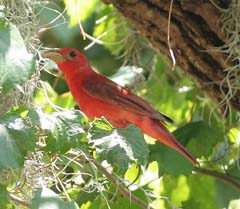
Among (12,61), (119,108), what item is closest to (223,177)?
(119,108)

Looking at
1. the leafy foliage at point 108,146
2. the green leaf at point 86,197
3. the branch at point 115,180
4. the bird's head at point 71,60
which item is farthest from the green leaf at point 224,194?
the branch at point 115,180

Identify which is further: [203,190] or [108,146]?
[203,190]

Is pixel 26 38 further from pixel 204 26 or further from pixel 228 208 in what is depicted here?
pixel 228 208

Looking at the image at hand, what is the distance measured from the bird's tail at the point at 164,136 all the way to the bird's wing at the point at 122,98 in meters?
0.04

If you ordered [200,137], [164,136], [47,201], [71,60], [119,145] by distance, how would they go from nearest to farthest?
[47,201], [119,145], [164,136], [200,137], [71,60]

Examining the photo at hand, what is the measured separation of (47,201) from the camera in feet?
6.49

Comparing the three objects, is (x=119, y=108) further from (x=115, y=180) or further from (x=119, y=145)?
(x=119, y=145)

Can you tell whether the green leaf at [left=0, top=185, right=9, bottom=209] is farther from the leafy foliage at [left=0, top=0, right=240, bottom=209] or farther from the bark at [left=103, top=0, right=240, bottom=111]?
the bark at [left=103, top=0, right=240, bottom=111]

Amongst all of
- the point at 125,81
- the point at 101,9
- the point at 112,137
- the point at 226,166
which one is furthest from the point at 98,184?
the point at 101,9

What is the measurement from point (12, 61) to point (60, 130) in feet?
0.84

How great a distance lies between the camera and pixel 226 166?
10.8 feet

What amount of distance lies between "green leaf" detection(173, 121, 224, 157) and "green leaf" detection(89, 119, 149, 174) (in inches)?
37.9

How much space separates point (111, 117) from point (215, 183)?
0.59 metres

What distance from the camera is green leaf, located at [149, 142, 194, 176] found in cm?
281
